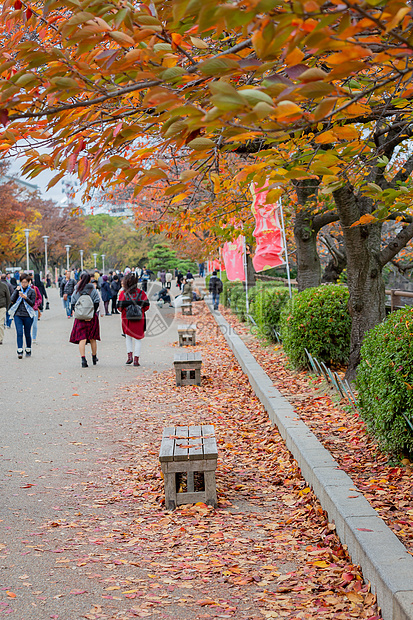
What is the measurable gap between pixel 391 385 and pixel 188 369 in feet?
19.2

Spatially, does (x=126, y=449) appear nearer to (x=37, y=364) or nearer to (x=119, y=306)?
(x=119, y=306)

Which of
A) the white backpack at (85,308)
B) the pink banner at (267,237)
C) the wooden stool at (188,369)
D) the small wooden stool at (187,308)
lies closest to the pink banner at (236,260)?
the pink banner at (267,237)

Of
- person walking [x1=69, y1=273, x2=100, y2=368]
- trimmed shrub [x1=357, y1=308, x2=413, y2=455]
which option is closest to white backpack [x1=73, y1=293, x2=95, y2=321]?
person walking [x1=69, y1=273, x2=100, y2=368]

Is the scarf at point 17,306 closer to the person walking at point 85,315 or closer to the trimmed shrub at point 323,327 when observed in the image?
the person walking at point 85,315

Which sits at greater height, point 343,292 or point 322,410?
point 343,292

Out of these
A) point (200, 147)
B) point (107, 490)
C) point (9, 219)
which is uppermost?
point (9, 219)

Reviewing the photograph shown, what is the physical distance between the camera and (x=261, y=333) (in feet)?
48.4

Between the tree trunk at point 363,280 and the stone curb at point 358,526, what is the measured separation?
2099mm

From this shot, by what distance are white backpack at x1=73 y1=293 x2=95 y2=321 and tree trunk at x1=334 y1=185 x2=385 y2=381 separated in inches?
215

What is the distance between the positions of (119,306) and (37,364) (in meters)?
2.26

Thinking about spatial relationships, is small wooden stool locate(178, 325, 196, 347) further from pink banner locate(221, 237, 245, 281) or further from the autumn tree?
the autumn tree

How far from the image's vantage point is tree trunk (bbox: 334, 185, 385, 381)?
8094mm

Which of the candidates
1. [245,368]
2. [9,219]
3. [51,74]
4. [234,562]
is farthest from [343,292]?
[9,219]

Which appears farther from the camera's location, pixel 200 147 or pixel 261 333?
pixel 261 333
